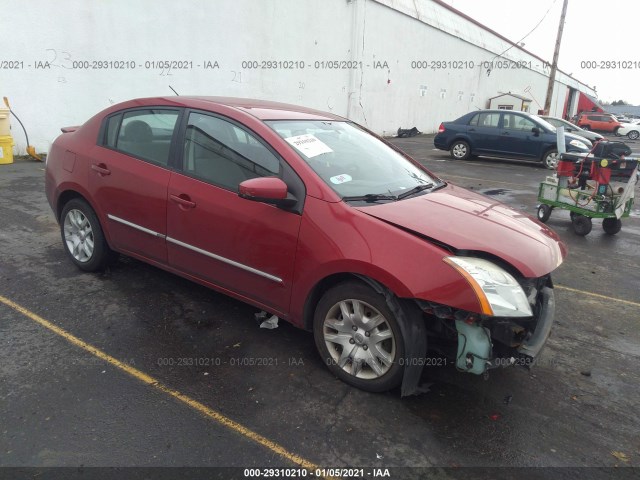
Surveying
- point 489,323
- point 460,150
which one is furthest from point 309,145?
point 460,150

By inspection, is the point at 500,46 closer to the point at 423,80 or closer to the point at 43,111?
the point at 423,80

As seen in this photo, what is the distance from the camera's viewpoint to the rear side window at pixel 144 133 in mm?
3619

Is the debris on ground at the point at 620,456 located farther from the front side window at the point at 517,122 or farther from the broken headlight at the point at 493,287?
the front side window at the point at 517,122

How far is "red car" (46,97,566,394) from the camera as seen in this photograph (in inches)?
102

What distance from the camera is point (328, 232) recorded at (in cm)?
279

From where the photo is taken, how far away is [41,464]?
7.22ft

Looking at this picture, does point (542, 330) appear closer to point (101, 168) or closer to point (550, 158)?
point (101, 168)

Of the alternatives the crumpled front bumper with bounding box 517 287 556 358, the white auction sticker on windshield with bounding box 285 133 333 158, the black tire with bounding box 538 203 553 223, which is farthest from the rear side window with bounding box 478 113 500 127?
the white auction sticker on windshield with bounding box 285 133 333 158

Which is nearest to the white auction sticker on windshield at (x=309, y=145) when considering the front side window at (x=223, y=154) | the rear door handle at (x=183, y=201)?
the front side window at (x=223, y=154)

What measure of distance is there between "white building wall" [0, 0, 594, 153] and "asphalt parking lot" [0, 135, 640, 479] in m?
7.84

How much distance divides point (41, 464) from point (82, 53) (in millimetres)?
10777

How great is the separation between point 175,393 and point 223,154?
160cm

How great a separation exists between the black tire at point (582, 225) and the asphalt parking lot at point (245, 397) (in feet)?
8.74

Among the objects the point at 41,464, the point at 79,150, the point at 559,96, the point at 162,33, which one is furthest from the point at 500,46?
the point at 41,464
